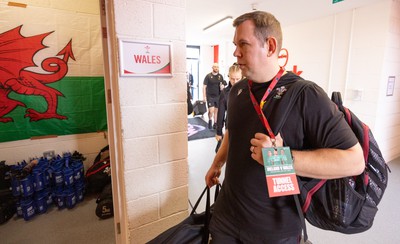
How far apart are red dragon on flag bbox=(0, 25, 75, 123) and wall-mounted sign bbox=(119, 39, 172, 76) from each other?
6.47ft

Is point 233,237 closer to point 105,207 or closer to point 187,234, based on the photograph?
point 187,234

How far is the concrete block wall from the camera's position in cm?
117

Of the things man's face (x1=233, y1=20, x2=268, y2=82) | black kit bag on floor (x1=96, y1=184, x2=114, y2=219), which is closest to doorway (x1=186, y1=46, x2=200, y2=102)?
black kit bag on floor (x1=96, y1=184, x2=114, y2=219)

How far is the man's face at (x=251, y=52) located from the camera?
2.96 feet

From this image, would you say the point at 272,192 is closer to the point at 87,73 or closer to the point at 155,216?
the point at 155,216

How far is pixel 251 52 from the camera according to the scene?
91cm

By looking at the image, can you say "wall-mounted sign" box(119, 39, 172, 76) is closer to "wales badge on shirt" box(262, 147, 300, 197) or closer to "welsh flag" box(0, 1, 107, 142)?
"wales badge on shirt" box(262, 147, 300, 197)

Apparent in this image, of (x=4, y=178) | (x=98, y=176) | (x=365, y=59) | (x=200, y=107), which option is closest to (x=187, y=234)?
(x=98, y=176)

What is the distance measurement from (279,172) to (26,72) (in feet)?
9.52

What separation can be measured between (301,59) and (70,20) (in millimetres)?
3892

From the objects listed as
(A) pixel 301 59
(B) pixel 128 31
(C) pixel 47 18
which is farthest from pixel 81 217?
(A) pixel 301 59

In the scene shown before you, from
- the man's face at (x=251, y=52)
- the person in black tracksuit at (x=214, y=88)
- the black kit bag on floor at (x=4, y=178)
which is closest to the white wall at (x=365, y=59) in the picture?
the person in black tracksuit at (x=214, y=88)

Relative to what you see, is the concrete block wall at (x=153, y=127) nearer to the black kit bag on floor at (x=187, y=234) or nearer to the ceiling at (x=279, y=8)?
the black kit bag on floor at (x=187, y=234)

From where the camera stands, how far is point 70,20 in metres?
2.61
